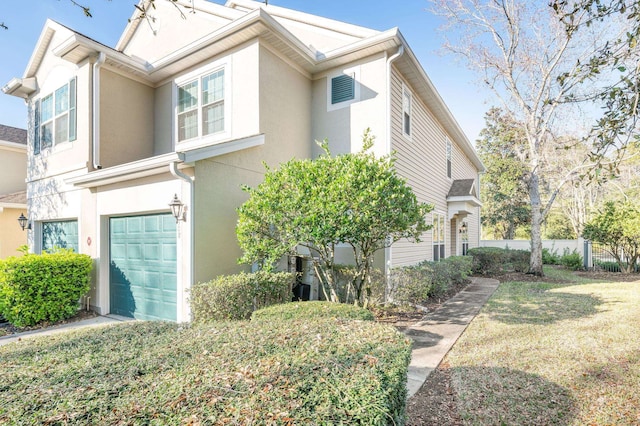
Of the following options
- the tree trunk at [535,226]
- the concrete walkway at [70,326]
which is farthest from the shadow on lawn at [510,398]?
the tree trunk at [535,226]

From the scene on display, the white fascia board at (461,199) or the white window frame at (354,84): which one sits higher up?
the white window frame at (354,84)

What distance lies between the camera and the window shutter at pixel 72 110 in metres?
9.04

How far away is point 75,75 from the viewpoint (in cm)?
910

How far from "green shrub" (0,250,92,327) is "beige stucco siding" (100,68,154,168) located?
108 inches

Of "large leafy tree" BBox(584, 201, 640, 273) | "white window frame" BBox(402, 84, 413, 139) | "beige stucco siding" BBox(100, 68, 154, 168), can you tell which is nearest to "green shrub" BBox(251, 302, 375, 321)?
"white window frame" BBox(402, 84, 413, 139)

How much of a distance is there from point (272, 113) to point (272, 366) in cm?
710

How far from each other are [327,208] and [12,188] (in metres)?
16.0

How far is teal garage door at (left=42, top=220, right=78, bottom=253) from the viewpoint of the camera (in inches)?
362

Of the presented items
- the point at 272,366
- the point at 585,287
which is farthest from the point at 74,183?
the point at 585,287

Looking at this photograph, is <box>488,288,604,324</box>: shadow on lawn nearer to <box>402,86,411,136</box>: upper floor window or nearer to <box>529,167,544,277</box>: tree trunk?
<box>529,167,544,277</box>: tree trunk

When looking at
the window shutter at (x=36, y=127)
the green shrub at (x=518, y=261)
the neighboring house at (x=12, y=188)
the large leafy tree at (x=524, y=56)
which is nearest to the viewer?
the window shutter at (x=36, y=127)

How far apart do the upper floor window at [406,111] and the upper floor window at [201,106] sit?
5.07 meters

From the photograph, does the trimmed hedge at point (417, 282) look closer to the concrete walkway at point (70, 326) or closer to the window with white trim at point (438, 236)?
the window with white trim at point (438, 236)

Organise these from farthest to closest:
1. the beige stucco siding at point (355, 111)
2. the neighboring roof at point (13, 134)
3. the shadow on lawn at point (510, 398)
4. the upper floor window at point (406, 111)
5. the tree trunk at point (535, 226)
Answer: the neighboring roof at point (13, 134) → the tree trunk at point (535, 226) → the upper floor window at point (406, 111) → the beige stucco siding at point (355, 111) → the shadow on lawn at point (510, 398)
